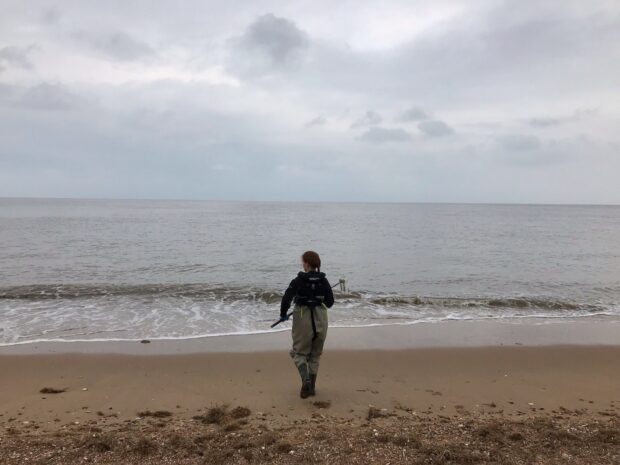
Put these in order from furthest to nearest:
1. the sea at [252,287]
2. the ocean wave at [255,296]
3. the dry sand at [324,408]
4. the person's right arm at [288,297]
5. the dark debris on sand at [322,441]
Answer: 1. the ocean wave at [255,296]
2. the sea at [252,287]
3. the person's right arm at [288,297]
4. the dry sand at [324,408]
5. the dark debris on sand at [322,441]

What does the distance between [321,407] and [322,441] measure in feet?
3.98

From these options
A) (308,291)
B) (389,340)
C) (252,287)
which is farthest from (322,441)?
(252,287)

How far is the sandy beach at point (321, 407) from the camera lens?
4223 mm

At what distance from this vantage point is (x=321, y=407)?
5.65 metres

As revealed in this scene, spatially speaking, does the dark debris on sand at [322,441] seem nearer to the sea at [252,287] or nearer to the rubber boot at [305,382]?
the rubber boot at [305,382]

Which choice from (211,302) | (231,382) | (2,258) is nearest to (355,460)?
(231,382)

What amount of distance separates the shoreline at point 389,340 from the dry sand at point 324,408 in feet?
1.25

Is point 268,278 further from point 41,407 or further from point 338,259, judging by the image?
point 41,407

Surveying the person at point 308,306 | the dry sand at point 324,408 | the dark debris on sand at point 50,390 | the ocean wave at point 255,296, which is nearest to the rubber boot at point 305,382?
the person at point 308,306

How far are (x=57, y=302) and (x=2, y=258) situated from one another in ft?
40.6

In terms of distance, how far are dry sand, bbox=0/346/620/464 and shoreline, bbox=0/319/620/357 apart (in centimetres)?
38

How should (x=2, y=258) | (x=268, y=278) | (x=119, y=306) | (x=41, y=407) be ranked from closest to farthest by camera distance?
1. (x=41, y=407)
2. (x=119, y=306)
3. (x=268, y=278)
4. (x=2, y=258)

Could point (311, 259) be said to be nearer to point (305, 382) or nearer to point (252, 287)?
point (305, 382)

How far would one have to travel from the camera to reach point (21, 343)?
892cm
